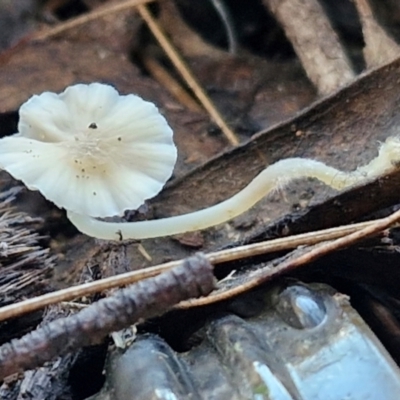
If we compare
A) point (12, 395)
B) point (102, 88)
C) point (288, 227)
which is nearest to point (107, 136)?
point (102, 88)

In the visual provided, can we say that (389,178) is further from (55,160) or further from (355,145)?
(55,160)

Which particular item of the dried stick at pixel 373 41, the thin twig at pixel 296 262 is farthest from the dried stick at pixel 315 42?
the thin twig at pixel 296 262

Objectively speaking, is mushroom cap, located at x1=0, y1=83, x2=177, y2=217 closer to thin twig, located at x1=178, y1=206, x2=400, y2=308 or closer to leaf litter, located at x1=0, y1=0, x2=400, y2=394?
leaf litter, located at x1=0, y1=0, x2=400, y2=394

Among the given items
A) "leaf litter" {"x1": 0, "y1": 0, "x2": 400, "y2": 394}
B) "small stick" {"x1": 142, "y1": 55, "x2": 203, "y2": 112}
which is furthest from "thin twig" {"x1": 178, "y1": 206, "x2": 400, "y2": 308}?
"small stick" {"x1": 142, "y1": 55, "x2": 203, "y2": 112}

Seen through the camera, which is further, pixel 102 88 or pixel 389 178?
pixel 102 88

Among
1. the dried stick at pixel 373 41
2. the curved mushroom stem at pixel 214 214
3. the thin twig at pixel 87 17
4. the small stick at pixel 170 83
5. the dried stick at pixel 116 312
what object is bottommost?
the dried stick at pixel 116 312

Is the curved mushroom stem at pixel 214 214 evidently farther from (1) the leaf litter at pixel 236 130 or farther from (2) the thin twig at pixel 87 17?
(2) the thin twig at pixel 87 17

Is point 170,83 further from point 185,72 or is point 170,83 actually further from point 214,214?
point 214,214
